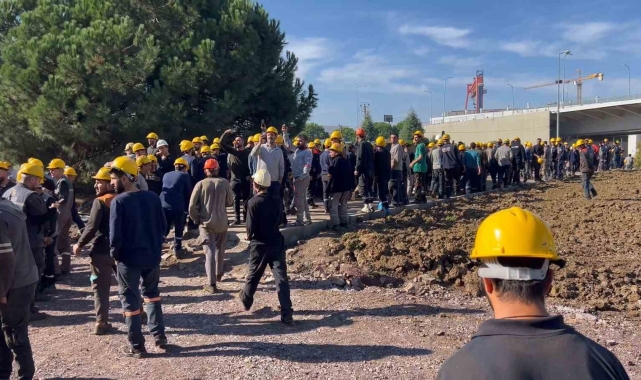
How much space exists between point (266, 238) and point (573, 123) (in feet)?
192

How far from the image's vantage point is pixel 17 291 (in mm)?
4379

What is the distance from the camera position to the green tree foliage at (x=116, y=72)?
15.3m

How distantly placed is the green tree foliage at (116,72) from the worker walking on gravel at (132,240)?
10.8 metres

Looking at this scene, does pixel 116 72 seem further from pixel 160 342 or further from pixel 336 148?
pixel 160 342

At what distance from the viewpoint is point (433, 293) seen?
777 centimetres

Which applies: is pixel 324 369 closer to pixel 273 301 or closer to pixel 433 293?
pixel 273 301

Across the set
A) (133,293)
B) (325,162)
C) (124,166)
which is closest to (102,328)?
(133,293)

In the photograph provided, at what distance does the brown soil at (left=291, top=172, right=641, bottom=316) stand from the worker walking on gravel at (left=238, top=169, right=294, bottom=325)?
2.00 meters

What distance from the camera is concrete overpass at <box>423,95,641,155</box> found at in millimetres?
53312

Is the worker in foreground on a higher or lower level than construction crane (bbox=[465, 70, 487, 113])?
lower

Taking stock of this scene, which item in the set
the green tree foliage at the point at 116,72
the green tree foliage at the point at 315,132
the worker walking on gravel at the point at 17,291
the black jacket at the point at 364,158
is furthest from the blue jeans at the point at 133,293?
the green tree foliage at the point at 315,132

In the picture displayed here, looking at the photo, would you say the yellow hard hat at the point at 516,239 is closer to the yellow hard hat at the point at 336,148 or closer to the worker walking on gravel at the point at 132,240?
the worker walking on gravel at the point at 132,240

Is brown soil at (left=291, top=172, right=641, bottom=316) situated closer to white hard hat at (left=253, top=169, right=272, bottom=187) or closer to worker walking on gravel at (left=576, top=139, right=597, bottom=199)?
worker walking on gravel at (left=576, top=139, right=597, bottom=199)

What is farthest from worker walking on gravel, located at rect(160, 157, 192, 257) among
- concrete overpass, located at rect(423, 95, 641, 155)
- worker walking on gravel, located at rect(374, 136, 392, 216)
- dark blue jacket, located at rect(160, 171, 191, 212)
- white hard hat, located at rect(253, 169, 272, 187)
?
concrete overpass, located at rect(423, 95, 641, 155)
